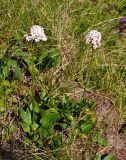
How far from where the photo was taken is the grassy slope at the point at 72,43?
2.97 m

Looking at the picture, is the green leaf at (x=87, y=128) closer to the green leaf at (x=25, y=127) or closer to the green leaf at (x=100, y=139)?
the green leaf at (x=100, y=139)

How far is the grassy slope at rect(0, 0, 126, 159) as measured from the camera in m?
2.97

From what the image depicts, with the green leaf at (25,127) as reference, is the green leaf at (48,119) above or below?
above

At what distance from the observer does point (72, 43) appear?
3.24 meters

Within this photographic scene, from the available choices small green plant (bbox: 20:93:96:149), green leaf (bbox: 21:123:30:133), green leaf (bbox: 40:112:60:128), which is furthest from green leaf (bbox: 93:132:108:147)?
green leaf (bbox: 21:123:30:133)

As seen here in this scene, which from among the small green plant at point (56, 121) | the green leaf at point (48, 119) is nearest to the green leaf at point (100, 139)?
the small green plant at point (56, 121)

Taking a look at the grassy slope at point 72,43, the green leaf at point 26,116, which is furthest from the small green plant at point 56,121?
the grassy slope at point 72,43

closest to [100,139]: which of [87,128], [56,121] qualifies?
[87,128]

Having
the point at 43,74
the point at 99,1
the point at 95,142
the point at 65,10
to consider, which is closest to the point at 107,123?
the point at 95,142

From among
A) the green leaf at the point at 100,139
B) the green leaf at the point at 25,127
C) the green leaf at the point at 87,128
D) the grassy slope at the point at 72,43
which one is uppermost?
the grassy slope at the point at 72,43

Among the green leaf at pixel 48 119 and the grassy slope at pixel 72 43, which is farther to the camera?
the grassy slope at pixel 72 43

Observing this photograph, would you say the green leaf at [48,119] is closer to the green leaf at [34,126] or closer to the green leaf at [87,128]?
the green leaf at [34,126]

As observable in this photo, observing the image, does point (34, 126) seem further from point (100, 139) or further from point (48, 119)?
point (100, 139)

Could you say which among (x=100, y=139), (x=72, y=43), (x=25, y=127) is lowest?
(x=100, y=139)
